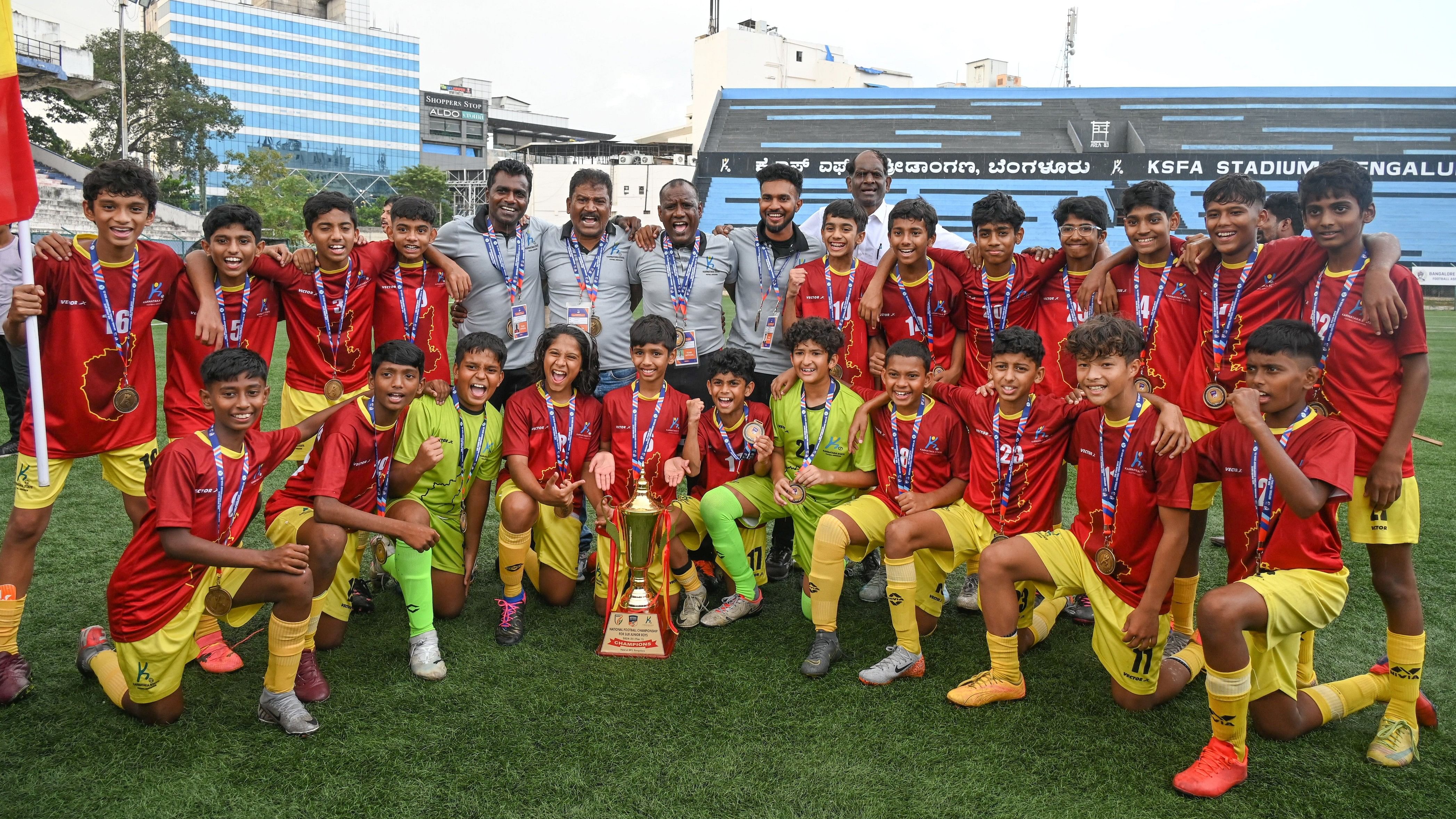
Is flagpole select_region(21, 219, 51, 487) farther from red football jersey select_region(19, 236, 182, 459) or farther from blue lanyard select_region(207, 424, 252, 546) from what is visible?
blue lanyard select_region(207, 424, 252, 546)

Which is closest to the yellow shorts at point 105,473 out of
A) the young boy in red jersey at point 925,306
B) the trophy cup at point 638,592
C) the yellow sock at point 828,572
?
the trophy cup at point 638,592

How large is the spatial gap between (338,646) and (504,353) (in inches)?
61.3

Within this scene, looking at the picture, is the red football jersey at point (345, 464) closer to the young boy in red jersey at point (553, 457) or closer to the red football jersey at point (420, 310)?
the young boy in red jersey at point (553, 457)

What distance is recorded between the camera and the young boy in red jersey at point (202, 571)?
3.11 metres

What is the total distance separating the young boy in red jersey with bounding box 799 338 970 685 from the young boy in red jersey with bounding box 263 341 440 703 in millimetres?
1713

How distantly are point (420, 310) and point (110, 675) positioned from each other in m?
2.16

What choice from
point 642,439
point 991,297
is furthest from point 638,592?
point 991,297

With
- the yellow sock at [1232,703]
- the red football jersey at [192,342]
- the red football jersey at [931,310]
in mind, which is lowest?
the yellow sock at [1232,703]

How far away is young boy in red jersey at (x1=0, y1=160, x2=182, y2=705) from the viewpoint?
360 centimetres

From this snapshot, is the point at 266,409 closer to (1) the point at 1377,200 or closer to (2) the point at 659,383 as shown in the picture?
(2) the point at 659,383

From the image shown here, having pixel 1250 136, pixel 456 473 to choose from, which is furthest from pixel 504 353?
pixel 1250 136

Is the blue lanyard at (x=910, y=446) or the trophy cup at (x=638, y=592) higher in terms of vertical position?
the blue lanyard at (x=910, y=446)

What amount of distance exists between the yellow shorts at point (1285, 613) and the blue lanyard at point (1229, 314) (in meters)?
1.03

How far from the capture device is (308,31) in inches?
2697
